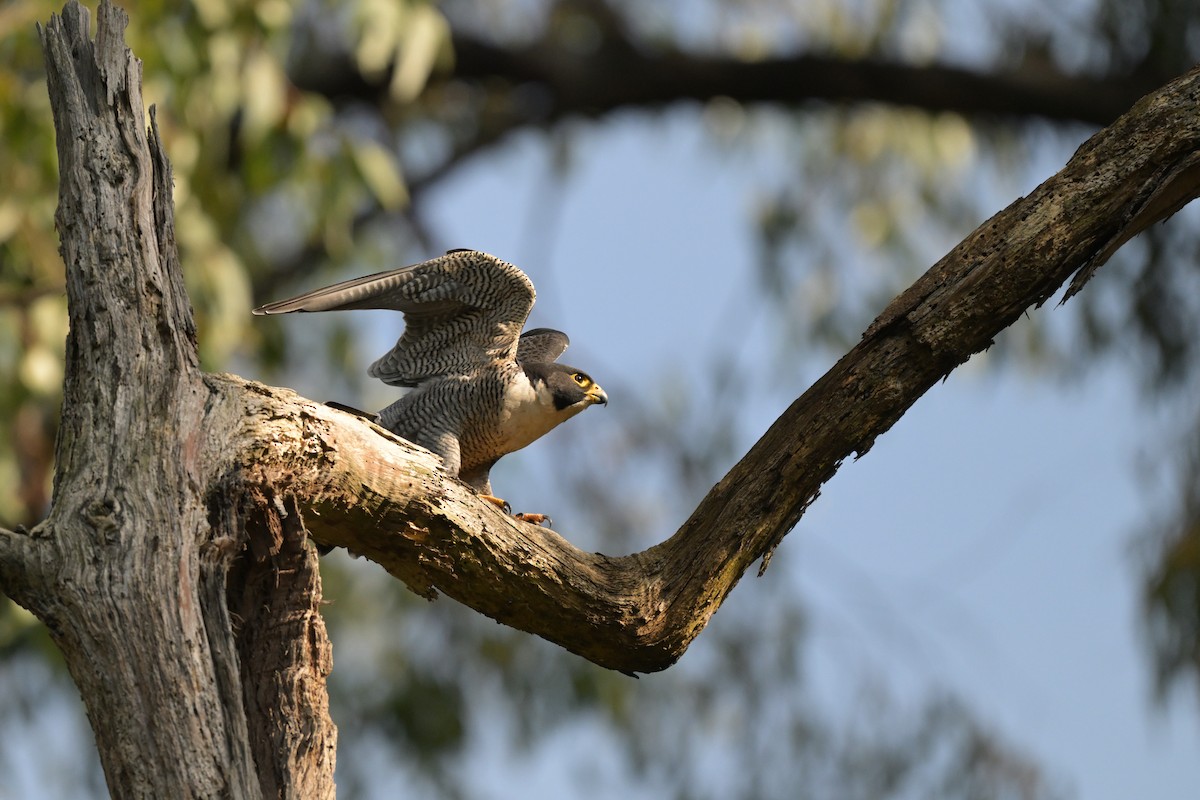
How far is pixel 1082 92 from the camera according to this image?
7.30 metres

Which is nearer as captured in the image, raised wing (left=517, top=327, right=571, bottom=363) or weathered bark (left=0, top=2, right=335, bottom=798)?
weathered bark (left=0, top=2, right=335, bottom=798)

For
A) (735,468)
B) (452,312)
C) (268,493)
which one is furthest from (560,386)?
(268,493)

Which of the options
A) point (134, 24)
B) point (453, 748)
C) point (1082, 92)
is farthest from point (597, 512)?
point (134, 24)

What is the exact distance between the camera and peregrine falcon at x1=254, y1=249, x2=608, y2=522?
3.78 meters

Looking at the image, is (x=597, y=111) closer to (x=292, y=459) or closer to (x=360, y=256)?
(x=360, y=256)

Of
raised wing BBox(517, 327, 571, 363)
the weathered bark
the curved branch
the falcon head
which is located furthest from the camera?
raised wing BBox(517, 327, 571, 363)

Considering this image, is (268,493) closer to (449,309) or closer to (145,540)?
(145,540)

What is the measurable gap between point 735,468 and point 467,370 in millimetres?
1432

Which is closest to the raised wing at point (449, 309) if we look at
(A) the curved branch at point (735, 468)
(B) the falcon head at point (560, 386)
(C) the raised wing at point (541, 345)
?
(B) the falcon head at point (560, 386)

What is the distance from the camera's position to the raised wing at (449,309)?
367 centimetres

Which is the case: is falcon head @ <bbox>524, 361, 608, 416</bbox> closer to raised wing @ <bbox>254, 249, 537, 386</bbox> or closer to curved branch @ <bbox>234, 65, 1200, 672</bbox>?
raised wing @ <bbox>254, 249, 537, 386</bbox>

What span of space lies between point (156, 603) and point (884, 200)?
7.31 metres

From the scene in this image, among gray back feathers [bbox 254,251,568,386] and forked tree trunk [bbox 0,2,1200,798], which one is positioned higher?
gray back feathers [bbox 254,251,568,386]

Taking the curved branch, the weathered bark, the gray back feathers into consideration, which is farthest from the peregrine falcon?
the weathered bark
